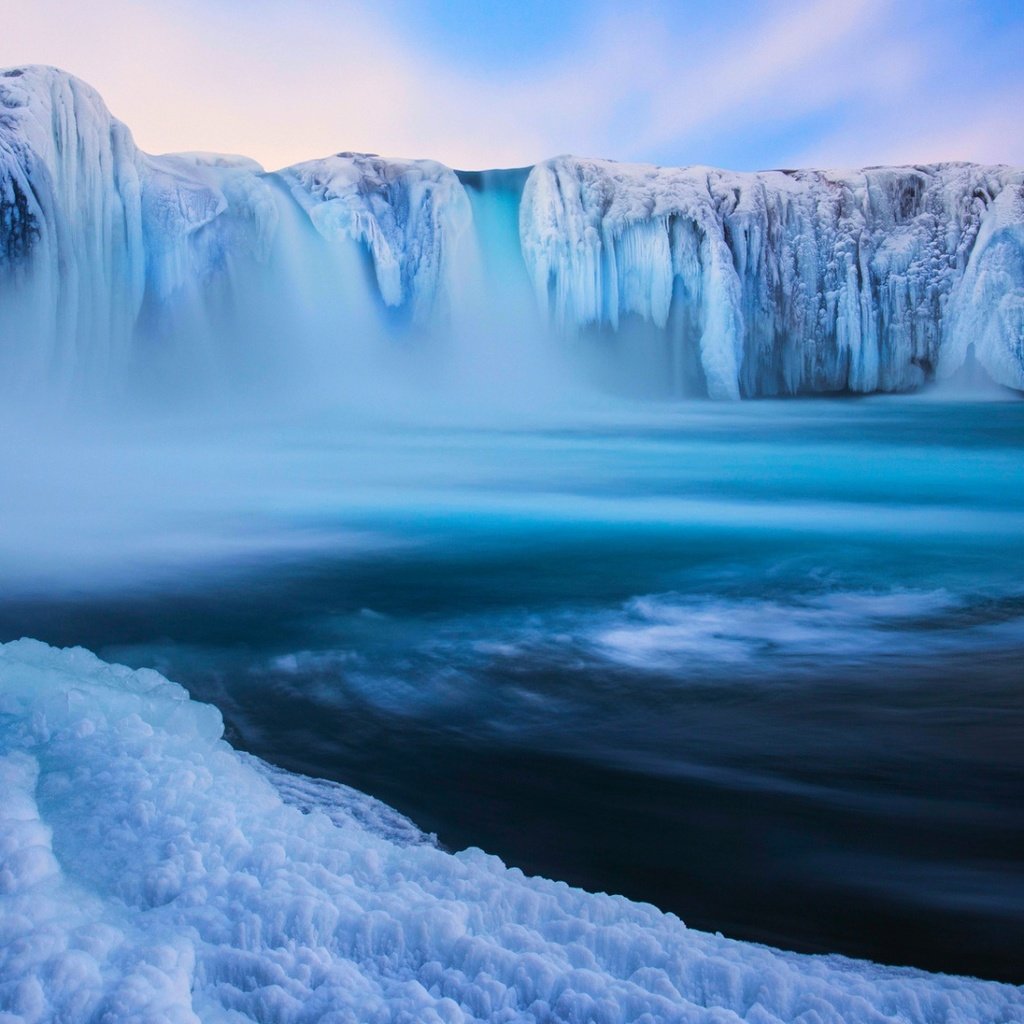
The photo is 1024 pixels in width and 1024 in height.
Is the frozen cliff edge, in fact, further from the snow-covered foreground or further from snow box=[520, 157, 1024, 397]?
the snow-covered foreground

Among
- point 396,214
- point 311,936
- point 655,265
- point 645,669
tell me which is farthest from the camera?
point 655,265

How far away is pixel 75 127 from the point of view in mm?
9336

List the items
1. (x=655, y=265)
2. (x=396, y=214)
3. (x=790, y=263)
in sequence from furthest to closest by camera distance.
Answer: (x=790, y=263)
(x=655, y=265)
(x=396, y=214)

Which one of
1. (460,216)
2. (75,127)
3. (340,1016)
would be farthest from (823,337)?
(340,1016)

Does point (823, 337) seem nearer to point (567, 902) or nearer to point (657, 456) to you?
point (657, 456)

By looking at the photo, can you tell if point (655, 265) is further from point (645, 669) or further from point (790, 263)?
point (645, 669)

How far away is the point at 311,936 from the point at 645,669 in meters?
1.99

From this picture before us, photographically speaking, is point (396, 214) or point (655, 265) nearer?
point (396, 214)

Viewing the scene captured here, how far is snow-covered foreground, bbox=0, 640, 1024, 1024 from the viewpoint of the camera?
140cm

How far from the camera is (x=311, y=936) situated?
5.08 feet

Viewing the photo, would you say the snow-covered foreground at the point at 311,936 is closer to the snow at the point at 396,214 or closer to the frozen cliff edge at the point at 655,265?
the frozen cliff edge at the point at 655,265

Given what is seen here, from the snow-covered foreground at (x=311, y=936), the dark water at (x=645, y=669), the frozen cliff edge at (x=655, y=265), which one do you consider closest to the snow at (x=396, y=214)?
the frozen cliff edge at (x=655, y=265)

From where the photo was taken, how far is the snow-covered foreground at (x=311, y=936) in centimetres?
140

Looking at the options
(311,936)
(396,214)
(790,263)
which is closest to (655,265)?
(790,263)
